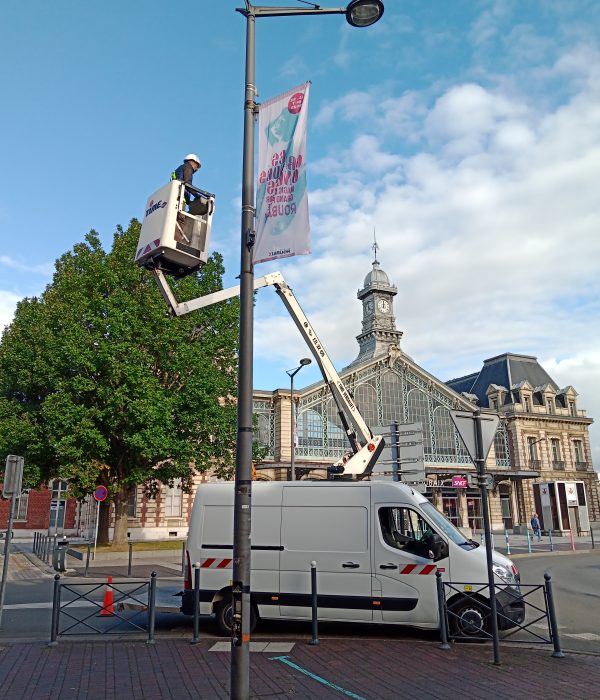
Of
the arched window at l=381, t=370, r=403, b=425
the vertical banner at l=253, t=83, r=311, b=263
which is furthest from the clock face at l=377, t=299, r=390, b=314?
the vertical banner at l=253, t=83, r=311, b=263

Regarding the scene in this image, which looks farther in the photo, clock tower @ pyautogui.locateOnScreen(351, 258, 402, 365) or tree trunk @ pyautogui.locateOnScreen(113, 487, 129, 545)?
clock tower @ pyautogui.locateOnScreen(351, 258, 402, 365)

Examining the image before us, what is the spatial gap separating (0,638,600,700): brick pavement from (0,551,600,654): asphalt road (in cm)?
86

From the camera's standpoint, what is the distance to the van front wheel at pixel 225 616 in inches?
365

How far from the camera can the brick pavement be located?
20.6ft

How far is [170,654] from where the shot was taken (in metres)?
8.04

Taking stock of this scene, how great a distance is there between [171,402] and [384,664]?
17382 mm

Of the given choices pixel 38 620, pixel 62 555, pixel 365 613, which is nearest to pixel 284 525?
pixel 365 613

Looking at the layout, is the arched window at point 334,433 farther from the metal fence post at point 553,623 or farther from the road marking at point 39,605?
the metal fence post at point 553,623

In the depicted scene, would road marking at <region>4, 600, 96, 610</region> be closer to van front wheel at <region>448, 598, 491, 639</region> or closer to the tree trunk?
van front wheel at <region>448, 598, 491, 639</region>

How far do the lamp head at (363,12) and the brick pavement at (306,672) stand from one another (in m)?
7.48

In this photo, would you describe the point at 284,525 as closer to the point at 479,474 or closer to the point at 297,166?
the point at 479,474

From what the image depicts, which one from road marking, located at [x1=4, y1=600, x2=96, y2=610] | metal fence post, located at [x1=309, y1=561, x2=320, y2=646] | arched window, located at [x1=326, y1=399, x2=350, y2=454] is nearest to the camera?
metal fence post, located at [x1=309, y1=561, x2=320, y2=646]

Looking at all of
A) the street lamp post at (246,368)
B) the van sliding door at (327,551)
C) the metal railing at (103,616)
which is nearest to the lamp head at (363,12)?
the street lamp post at (246,368)

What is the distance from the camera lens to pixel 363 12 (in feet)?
20.8
